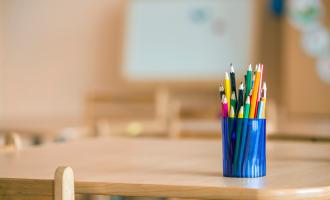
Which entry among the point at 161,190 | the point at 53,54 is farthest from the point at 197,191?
the point at 53,54

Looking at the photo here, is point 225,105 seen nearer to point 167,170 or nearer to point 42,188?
point 167,170

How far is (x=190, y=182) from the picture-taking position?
1250 millimetres

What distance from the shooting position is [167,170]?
1.45 m

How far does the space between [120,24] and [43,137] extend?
3.14m

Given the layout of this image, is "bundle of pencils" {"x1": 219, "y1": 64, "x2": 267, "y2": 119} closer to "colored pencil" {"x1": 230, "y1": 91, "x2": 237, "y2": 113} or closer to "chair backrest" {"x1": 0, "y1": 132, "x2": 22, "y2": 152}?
"colored pencil" {"x1": 230, "y1": 91, "x2": 237, "y2": 113}

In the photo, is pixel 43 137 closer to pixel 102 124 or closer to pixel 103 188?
pixel 102 124

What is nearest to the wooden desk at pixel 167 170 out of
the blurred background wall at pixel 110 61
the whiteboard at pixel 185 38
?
the blurred background wall at pixel 110 61

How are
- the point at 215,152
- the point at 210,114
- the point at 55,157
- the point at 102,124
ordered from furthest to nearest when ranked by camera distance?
1. the point at 210,114
2. the point at 102,124
3. the point at 215,152
4. the point at 55,157

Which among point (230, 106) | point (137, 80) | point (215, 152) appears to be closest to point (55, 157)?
point (215, 152)

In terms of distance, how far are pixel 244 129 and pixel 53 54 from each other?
5.22 m

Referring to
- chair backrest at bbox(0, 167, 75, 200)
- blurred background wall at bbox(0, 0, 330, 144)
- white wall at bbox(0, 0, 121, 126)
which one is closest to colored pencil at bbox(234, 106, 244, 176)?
chair backrest at bbox(0, 167, 75, 200)

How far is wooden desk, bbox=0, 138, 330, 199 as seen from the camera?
1.18 metres

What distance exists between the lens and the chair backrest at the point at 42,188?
120 centimetres

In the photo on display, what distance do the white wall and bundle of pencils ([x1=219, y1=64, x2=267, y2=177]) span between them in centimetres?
478
